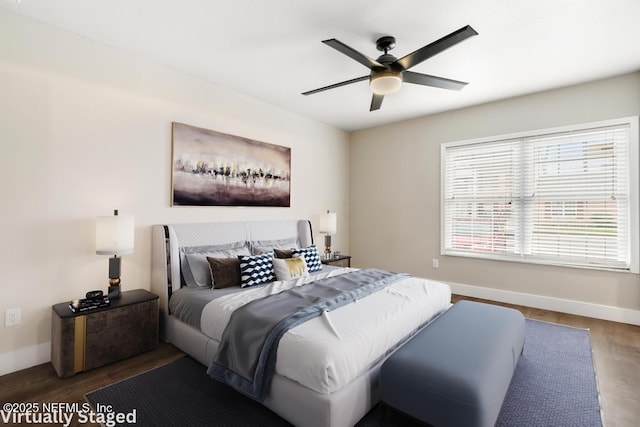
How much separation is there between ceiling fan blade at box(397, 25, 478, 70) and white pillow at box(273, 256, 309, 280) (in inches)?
83.8

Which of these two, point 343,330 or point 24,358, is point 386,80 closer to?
point 343,330

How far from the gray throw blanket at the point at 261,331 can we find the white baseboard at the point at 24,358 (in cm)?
155

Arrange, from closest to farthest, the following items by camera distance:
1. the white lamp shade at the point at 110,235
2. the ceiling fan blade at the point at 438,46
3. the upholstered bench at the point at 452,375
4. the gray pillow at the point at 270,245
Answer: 1. the upholstered bench at the point at 452,375
2. the ceiling fan blade at the point at 438,46
3. the white lamp shade at the point at 110,235
4. the gray pillow at the point at 270,245

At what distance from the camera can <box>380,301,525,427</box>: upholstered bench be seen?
1.54 metres

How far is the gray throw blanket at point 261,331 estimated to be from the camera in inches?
73.5

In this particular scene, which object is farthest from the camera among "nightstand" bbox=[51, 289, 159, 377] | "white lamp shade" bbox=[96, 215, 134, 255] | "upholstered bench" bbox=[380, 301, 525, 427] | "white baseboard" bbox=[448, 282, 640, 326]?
"white baseboard" bbox=[448, 282, 640, 326]

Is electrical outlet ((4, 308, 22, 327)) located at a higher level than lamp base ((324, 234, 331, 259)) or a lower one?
lower

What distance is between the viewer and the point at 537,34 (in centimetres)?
270

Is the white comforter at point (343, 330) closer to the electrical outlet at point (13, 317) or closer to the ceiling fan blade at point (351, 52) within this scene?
the electrical outlet at point (13, 317)

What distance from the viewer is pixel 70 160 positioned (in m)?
2.69

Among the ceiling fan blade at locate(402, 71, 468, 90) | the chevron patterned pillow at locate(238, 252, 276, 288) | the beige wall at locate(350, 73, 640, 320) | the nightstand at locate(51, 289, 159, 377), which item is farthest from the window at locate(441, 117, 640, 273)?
the nightstand at locate(51, 289, 159, 377)

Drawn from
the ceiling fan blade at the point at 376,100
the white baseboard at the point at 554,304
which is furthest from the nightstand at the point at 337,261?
the ceiling fan blade at the point at 376,100

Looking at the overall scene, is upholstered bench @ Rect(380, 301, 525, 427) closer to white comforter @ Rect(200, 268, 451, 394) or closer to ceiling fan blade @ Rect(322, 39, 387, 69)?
white comforter @ Rect(200, 268, 451, 394)

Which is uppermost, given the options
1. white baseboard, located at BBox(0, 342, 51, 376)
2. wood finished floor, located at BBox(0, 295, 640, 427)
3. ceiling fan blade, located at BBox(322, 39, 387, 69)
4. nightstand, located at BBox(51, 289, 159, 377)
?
ceiling fan blade, located at BBox(322, 39, 387, 69)
